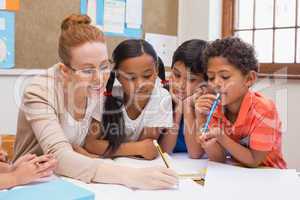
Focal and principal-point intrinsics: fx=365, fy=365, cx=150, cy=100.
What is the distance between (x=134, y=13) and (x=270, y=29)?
2.71 ft

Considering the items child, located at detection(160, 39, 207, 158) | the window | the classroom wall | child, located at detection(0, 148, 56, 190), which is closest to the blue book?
child, located at detection(0, 148, 56, 190)

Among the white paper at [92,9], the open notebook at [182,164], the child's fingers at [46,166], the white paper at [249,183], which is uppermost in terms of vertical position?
the white paper at [92,9]

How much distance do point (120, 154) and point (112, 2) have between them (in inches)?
43.2

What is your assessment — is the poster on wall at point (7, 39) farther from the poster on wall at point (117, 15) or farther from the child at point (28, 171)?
the child at point (28, 171)

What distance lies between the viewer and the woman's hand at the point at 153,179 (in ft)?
2.63

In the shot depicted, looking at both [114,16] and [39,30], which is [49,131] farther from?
[114,16]

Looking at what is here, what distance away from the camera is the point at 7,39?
5.17 ft

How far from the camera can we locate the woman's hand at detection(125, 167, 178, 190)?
0.80 m

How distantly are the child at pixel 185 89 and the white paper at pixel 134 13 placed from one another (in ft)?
2.46

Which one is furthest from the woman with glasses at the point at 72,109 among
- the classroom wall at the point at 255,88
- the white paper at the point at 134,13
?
Answer: the white paper at the point at 134,13

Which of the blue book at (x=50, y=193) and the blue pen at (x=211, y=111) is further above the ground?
the blue pen at (x=211, y=111)

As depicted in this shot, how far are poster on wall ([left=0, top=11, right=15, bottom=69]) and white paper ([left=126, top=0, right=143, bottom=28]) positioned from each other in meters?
0.68

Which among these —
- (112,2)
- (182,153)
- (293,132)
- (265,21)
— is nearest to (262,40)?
(265,21)

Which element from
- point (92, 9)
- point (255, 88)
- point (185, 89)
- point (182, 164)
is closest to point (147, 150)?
point (182, 164)
